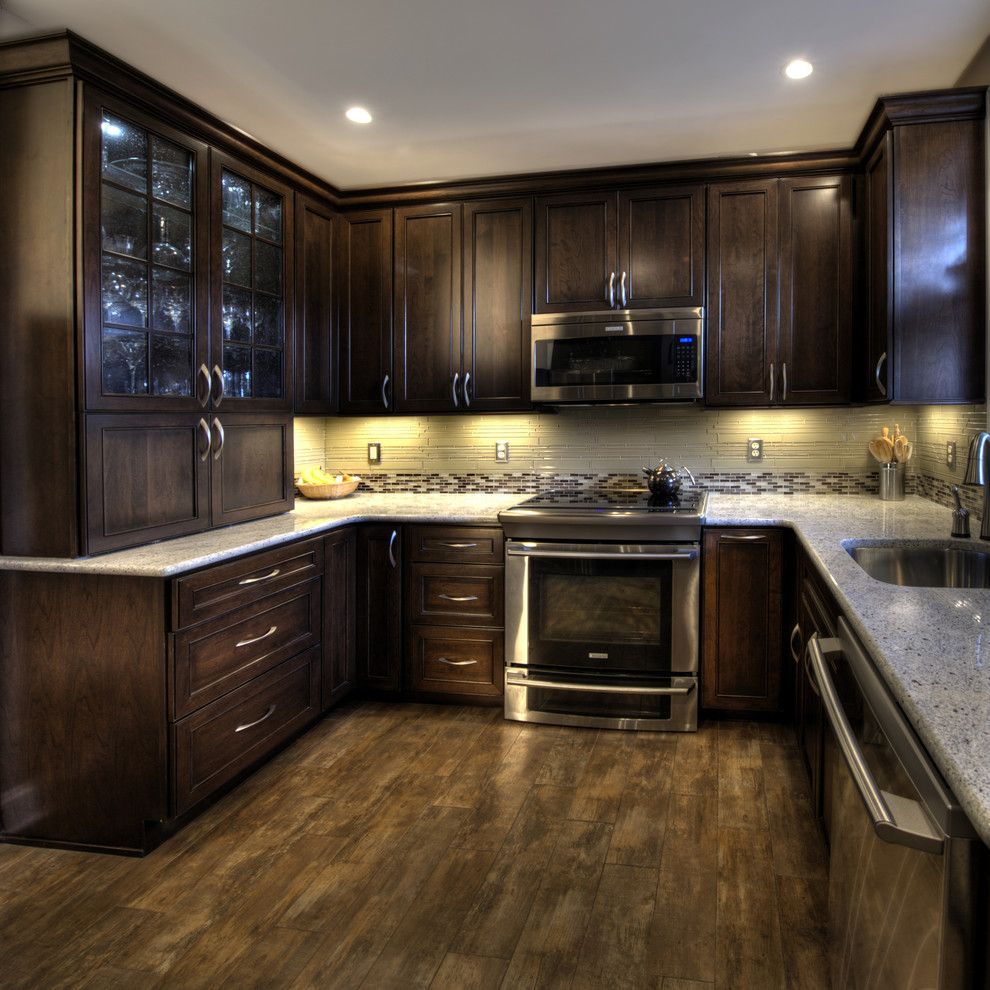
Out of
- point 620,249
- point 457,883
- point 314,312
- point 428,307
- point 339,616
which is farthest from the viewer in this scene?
point 428,307

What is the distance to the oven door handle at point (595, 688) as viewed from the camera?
3.43 meters

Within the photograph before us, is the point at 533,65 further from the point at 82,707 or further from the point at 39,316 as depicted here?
the point at 82,707

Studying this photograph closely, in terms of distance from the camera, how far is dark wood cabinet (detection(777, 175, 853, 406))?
365 centimetres

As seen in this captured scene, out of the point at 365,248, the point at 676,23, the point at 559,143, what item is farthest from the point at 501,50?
the point at 365,248

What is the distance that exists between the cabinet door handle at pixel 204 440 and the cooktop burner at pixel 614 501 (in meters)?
1.30

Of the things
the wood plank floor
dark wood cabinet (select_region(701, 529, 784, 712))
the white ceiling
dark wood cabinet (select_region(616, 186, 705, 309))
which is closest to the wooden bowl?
the wood plank floor

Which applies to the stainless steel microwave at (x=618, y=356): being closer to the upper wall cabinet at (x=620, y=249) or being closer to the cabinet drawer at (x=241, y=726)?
the upper wall cabinet at (x=620, y=249)

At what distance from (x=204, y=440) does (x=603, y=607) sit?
1684 mm

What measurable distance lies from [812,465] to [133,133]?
10.3 ft

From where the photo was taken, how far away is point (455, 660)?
12.2ft

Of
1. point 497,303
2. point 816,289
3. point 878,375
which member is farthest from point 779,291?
point 497,303

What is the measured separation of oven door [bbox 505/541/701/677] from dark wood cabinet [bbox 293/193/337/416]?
1.19 meters

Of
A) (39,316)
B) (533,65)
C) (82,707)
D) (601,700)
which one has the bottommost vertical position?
(601,700)

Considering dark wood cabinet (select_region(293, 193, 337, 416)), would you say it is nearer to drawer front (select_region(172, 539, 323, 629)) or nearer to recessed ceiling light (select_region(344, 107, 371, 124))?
recessed ceiling light (select_region(344, 107, 371, 124))
